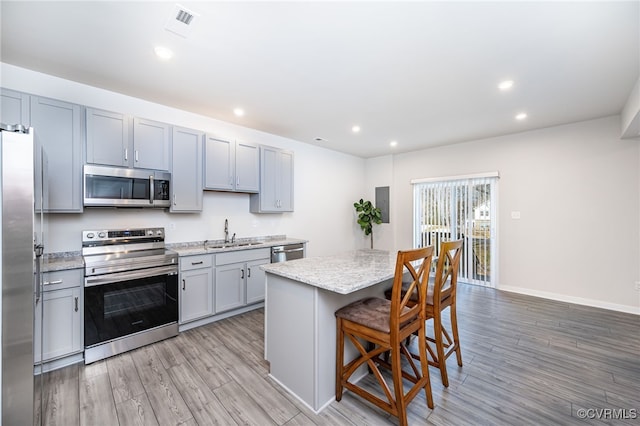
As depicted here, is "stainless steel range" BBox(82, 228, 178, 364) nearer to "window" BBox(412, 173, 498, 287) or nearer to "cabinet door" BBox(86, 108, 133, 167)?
"cabinet door" BBox(86, 108, 133, 167)

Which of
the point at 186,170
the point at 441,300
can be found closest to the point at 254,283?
the point at 186,170

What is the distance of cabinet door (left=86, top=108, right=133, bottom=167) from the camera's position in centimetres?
261

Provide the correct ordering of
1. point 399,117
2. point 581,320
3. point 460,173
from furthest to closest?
point 460,173 → point 399,117 → point 581,320

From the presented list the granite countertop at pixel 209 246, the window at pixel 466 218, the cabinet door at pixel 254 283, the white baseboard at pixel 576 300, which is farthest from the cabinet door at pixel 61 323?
the white baseboard at pixel 576 300

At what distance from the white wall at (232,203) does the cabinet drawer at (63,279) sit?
22.2 inches

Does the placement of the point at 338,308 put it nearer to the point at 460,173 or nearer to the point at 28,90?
the point at 28,90

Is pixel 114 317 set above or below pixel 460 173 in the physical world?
below

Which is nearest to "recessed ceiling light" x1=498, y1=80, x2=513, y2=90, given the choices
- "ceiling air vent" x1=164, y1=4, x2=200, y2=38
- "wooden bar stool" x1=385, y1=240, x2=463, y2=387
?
"wooden bar stool" x1=385, y1=240, x2=463, y2=387

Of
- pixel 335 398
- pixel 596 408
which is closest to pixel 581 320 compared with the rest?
pixel 596 408

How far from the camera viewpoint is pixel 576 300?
3.96m

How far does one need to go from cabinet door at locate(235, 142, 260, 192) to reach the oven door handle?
145cm

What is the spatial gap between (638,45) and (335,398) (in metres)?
3.68

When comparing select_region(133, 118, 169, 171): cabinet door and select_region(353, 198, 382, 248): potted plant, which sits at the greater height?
select_region(133, 118, 169, 171): cabinet door

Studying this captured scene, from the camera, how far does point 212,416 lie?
5.81 ft
